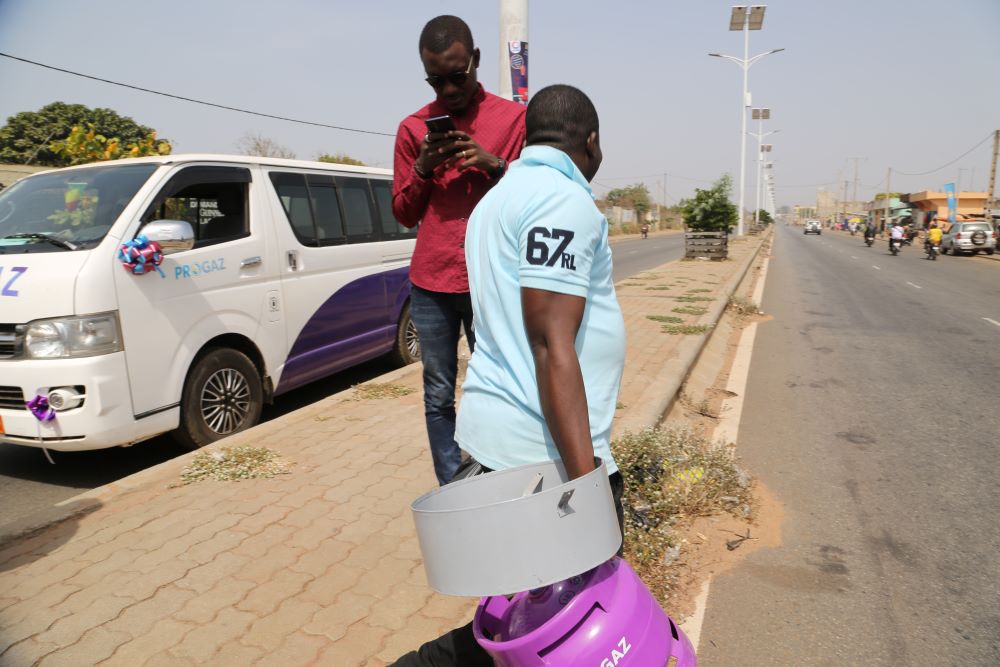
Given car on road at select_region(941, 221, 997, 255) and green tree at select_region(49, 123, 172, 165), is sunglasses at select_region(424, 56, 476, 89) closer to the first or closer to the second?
green tree at select_region(49, 123, 172, 165)

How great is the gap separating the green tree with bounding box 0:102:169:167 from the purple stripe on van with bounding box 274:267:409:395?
2897 centimetres

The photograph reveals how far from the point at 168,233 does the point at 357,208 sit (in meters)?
2.41

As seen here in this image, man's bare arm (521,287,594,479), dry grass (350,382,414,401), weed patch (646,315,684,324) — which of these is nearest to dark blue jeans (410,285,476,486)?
man's bare arm (521,287,594,479)

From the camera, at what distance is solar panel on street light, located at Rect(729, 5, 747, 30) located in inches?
1241

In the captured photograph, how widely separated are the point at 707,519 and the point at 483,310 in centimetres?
255

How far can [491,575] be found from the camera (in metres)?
1.36

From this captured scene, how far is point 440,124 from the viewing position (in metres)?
2.29

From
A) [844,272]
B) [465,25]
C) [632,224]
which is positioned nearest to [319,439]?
[465,25]

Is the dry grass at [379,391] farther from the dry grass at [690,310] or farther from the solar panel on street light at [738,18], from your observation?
the solar panel on street light at [738,18]

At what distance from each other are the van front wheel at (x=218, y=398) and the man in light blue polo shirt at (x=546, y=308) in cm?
316

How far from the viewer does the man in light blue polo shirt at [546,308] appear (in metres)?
1.46

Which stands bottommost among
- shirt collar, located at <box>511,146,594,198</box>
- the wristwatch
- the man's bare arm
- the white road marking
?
the white road marking

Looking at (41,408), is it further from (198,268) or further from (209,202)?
(209,202)

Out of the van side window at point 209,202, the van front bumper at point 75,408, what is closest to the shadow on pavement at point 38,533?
the van front bumper at point 75,408
